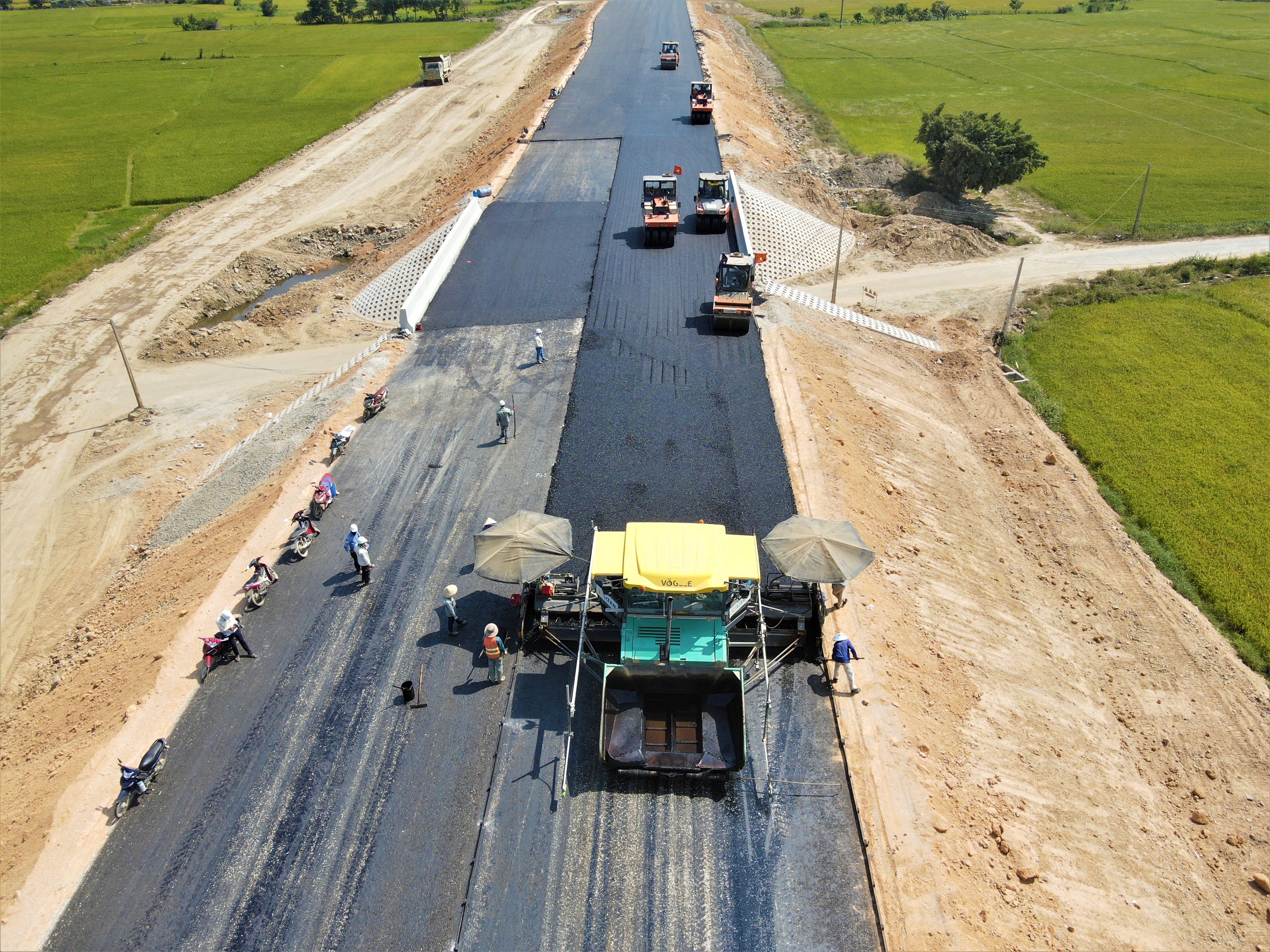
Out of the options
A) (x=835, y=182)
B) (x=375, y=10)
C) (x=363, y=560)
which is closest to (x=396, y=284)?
(x=363, y=560)

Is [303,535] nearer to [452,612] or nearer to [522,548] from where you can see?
[452,612]

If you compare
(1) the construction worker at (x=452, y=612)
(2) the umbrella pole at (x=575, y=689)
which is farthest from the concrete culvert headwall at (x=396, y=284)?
(2) the umbrella pole at (x=575, y=689)

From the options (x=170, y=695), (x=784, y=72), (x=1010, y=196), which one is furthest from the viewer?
(x=784, y=72)

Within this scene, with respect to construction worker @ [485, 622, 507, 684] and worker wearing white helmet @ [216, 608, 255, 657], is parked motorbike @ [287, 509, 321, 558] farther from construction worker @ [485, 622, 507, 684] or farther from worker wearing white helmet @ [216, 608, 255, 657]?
construction worker @ [485, 622, 507, 684]

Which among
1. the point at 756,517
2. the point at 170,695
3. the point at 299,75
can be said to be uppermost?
the point at 299,75

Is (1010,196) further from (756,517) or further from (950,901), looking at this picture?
(950,901)

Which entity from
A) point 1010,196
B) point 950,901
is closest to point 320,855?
point 950,901

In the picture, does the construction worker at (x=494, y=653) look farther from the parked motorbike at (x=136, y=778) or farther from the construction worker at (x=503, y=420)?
the construction worker at (x=503, y=420)
